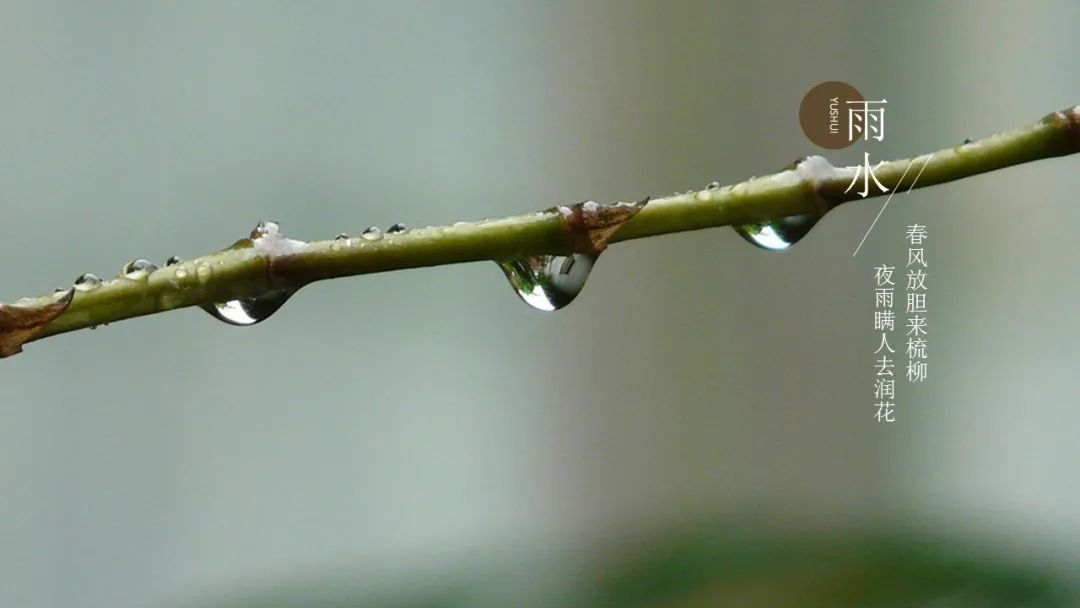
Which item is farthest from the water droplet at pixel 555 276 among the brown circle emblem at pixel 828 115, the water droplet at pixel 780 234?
the brown circle emblem at pixel 828 115

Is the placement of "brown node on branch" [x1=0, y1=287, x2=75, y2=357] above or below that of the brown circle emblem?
below

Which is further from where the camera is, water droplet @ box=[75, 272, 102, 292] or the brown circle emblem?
the brown circle emblem

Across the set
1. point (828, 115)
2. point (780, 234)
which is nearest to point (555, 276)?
point (780, 234)

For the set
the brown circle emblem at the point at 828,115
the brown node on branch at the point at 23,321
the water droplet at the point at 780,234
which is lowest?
the brown node on branch at the point at 23,321

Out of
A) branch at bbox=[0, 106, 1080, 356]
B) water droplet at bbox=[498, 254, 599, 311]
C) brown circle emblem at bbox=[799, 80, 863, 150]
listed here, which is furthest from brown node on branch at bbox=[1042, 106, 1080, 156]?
brown circle emblem at bbox=[799, 80, 863, 150]

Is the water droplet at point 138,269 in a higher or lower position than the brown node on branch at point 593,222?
lower

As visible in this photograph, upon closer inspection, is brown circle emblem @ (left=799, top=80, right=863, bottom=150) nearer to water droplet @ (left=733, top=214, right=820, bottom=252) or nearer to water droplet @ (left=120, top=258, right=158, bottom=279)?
water droplet @ (left=733, top=214, right=820, bottom=252)

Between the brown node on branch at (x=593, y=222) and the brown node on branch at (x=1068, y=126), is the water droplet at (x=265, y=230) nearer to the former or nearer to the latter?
the brown node on branch at (x=593, y=222)
